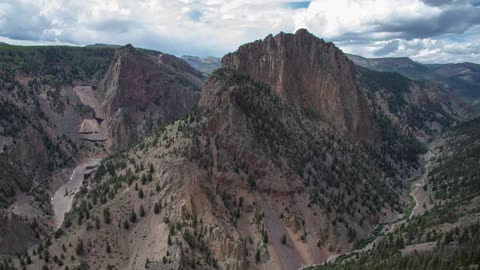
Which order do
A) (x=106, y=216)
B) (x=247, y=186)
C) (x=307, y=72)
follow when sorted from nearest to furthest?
(x=106, y=216), (x=247, y=186), (x=307, y=72)

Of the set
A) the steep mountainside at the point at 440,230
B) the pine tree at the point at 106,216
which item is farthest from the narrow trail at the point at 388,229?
the pine tree at the point at 106,216

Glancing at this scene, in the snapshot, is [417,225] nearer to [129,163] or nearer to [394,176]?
[394,176]

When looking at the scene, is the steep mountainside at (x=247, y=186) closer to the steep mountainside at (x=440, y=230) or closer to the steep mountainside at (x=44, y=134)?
the steep mountainside at (x=440, y=230)

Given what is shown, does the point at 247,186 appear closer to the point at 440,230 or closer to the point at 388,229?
the point at 388,229

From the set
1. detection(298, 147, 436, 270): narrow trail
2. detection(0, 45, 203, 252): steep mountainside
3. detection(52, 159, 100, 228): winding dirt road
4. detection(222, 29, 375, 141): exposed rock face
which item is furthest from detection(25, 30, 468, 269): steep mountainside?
detection(0, 45, 203, 252): steep mountainside

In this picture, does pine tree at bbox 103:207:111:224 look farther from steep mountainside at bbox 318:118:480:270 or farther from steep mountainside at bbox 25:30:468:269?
steep mountainside at bbox 318:118:480:270

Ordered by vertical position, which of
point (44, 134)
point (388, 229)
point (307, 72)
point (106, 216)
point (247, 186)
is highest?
point (307, 72)

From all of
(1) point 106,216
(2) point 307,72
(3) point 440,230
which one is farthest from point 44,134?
(3) point 440,230

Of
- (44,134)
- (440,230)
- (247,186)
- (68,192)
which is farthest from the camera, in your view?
(44,134)
